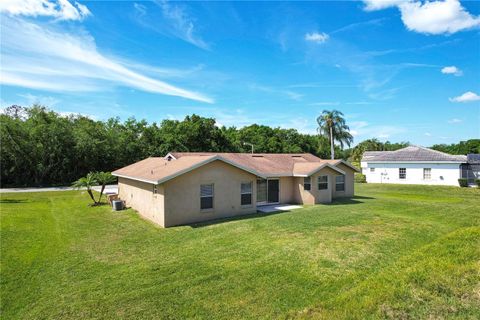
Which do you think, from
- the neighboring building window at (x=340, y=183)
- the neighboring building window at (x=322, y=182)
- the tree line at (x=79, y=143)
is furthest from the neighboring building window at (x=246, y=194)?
the tree line at (x=79, y=143)

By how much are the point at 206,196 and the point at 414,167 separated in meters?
26.7

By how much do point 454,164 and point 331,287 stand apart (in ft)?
96.1

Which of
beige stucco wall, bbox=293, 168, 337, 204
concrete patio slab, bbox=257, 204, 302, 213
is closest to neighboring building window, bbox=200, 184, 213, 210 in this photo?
concrete patio slab, bbox=257, 204, 302, 213

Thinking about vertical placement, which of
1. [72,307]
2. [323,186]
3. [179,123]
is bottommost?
[72,307]

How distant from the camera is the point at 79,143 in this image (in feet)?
113

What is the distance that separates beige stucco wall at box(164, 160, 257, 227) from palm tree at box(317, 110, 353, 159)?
29.6 metres

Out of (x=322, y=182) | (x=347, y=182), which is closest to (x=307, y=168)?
(x=322, y=182)

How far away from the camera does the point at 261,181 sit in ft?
58.9

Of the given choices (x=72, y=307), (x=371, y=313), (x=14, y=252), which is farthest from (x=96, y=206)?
(x=371, y=313)

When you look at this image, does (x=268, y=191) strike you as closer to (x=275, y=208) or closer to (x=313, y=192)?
(x=275, y=208)

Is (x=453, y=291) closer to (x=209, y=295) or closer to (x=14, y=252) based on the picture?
(x=209, y=295)

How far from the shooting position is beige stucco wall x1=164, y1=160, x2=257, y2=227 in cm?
1270

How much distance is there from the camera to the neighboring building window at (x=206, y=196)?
44.9 feet

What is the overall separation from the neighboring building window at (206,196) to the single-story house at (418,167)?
26324mm
